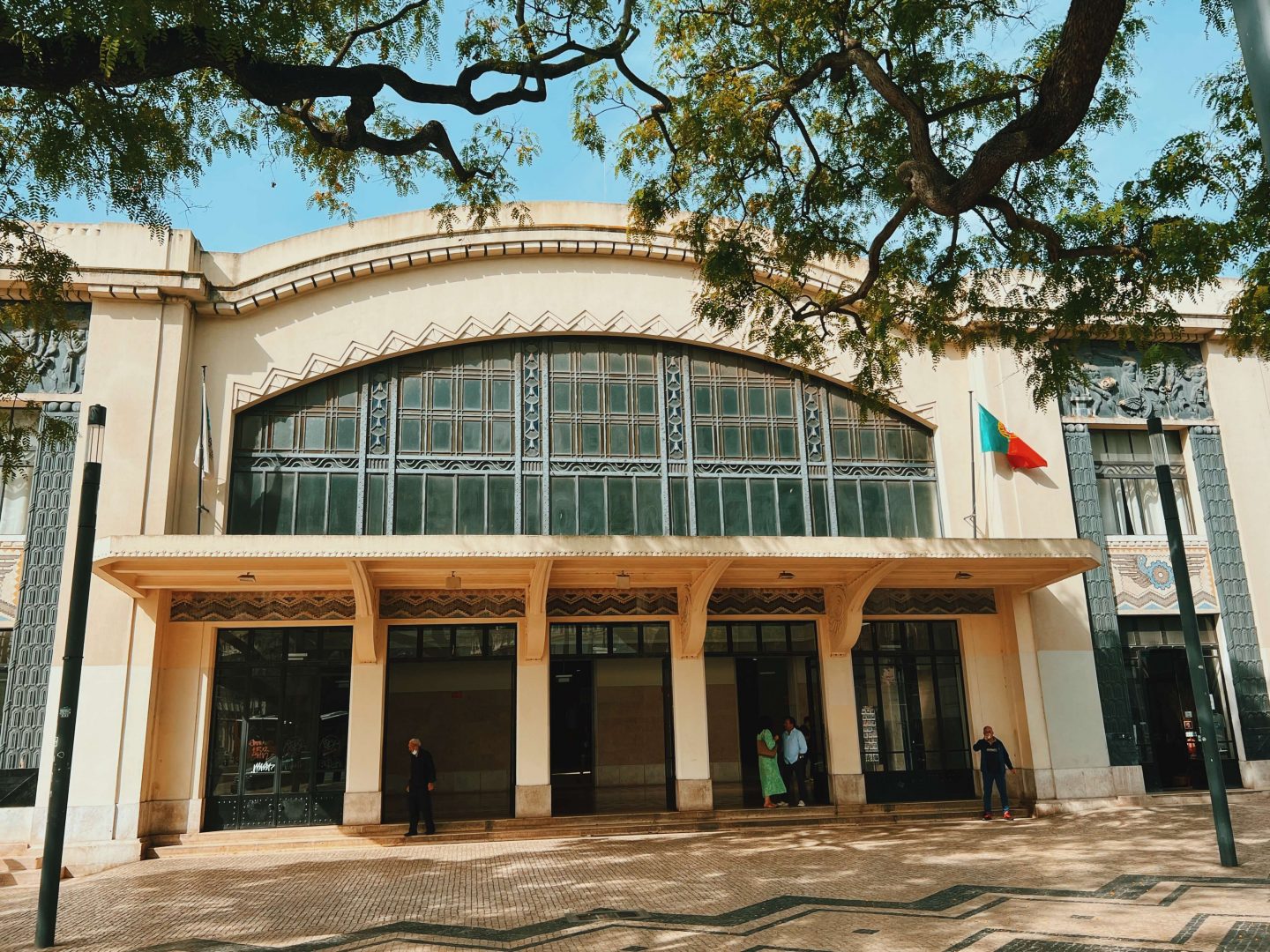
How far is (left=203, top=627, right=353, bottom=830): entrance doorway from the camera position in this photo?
1526 cm

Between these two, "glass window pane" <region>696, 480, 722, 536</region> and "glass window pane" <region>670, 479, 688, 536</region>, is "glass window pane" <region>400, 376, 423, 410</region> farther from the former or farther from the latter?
"glass window pane" <region>696, 480, 722, 536</region>

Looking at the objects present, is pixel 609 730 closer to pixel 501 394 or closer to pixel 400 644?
pixel 400 644

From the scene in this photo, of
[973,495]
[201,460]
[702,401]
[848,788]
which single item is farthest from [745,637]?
[201,460]

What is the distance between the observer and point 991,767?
15.6 meters

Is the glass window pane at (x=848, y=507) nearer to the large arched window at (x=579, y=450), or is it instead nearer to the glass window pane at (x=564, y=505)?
the large arched window at (x=579, y=450)

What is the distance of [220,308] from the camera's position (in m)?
16.5

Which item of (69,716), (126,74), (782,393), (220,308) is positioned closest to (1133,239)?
(782,393)

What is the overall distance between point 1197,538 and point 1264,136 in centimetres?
1663

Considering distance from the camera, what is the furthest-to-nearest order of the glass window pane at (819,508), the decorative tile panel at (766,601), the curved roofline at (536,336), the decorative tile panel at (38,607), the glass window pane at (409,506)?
the glass window pane at (819,508) → the decorative tile panel at (766,601) → the curved roofline at (536,336) → the glass window pane at (409,506) → the decorative tile panel at (38,607)

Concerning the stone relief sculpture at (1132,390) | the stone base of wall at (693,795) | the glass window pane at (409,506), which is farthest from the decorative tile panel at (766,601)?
the stone relief sculpture at (1132,390)

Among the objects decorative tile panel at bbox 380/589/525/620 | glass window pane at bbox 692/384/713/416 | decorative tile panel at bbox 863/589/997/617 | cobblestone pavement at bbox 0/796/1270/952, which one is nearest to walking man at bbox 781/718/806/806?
cobblestone pavement at bbox 0/796/1270/952

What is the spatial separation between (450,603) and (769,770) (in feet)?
19.0

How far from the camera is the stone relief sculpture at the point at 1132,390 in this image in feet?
59.8

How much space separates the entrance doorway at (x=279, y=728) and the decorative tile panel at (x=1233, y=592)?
1482 centimetres
